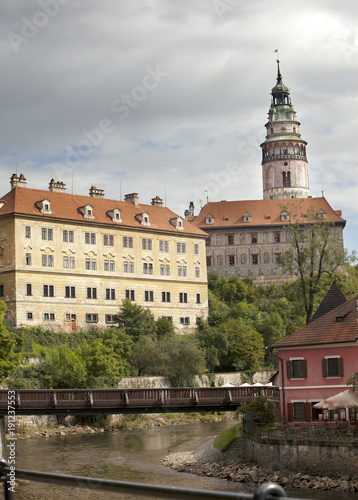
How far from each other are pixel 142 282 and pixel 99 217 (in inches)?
311

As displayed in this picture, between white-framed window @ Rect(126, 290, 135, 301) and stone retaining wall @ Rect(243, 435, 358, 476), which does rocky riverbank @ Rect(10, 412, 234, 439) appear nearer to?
white-framed window @ Rect(126, 290, 135, 301)

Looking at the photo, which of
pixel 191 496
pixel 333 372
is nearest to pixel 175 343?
pixel 333 372

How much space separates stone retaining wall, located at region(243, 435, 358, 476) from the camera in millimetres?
26891

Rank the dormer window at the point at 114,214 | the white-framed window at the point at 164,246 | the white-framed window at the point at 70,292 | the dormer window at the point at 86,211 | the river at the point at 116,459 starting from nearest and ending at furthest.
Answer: the river at the point at 116,459
the white-framed window at the point at 70,292
the dormer window at the point at 86,211
the dormer window at the point at 114,214
the white-framed window at the point at 164,246

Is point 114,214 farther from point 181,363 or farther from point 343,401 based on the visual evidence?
point 343,401

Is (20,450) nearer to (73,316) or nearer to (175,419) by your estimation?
(175,419)

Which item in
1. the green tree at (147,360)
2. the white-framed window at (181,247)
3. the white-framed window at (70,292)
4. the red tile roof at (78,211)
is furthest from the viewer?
the white-framed window at (181,247)

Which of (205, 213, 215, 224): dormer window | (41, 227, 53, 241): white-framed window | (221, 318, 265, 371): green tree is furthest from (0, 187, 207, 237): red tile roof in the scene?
(205, 213, 215, 224): dormer window

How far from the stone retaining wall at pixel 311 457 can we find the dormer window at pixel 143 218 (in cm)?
4603

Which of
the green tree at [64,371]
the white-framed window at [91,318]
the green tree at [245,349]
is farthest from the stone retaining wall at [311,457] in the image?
the white-framed window at [91,318]

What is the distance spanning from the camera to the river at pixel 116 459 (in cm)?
2656

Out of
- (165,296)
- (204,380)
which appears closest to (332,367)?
(204,380)

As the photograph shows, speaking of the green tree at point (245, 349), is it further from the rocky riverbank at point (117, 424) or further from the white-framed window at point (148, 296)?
the rocky riverbank at point (117, 424)

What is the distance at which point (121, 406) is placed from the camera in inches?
1330
